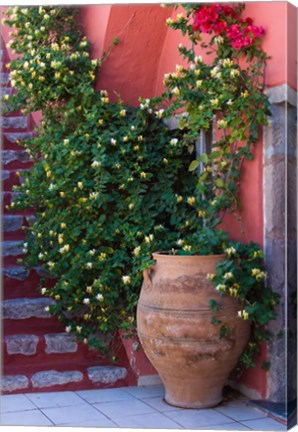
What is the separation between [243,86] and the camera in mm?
3479

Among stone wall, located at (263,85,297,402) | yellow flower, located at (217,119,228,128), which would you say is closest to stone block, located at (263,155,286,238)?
stone wall, located at (263,85,297,402)

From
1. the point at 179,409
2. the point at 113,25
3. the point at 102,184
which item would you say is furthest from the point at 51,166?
the point at 179,409

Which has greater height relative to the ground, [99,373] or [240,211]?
[240,211]

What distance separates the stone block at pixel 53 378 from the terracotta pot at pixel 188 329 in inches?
22.5

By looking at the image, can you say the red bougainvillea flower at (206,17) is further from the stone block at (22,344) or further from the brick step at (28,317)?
the stone block at (22,344)

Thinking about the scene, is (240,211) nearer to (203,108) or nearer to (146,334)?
(203,108)

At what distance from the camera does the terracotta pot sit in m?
3.33

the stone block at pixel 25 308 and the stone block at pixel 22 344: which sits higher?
the stone block at pixel 25 308

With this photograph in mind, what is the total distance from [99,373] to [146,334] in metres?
0.60

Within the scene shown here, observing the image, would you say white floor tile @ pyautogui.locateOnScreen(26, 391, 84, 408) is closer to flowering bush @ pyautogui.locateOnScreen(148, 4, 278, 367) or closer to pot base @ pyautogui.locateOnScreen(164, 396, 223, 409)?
pot base @ pyautogui.locateOnScreen(164, 396, 223, 409)

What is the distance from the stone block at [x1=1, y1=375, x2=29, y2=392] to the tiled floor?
0.18 ft

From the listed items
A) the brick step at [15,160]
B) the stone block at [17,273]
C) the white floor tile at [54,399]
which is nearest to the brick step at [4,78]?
the brick step at [15,160]

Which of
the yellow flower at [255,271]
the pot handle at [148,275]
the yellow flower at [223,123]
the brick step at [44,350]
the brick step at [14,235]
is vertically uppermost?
the yellow flower at [223,123]

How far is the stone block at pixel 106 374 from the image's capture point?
3912 mm
